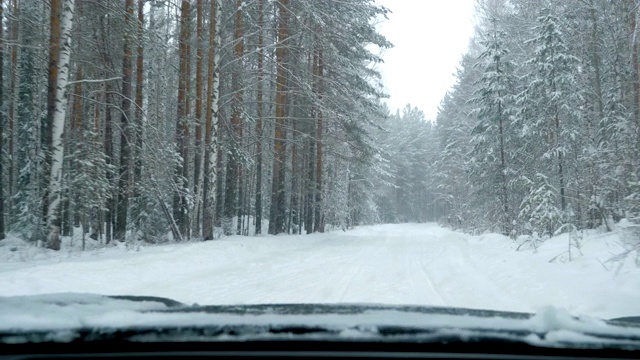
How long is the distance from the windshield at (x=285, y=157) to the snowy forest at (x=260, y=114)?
132mm

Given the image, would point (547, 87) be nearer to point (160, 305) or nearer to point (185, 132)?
point (185, 132)

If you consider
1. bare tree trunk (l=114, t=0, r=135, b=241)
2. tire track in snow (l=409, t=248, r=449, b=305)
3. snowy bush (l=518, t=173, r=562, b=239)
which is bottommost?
tire track in snow (l=409, t=248, r=449, b=305)

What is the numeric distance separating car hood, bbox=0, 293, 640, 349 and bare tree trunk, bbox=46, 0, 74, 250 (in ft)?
32.0

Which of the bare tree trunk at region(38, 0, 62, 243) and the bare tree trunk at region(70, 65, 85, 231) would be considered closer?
the bare tree trunk at region(38, 0, 62, 243)

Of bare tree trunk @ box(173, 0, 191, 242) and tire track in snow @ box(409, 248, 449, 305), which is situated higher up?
bare tree trunk @ box(173, 0, 191, 242)

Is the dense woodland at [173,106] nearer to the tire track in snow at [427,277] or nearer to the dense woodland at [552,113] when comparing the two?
the tire track in snow at [427,277]

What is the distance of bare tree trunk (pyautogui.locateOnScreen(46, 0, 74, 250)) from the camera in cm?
1145

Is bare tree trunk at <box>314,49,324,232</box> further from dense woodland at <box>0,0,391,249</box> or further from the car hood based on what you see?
the car hood

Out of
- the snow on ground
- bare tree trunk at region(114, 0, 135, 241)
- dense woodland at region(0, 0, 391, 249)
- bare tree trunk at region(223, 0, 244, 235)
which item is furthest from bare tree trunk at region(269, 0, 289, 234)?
the snow on ground

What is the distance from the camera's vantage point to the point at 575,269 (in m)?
9.75

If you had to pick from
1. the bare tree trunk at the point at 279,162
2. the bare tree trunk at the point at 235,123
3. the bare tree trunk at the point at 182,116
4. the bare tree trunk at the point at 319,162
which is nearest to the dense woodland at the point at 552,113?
the bare tree trunk at the point at 319,162

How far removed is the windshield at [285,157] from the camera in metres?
8.64

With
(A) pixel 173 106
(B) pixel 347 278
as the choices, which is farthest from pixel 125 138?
(A) pixel 173 106

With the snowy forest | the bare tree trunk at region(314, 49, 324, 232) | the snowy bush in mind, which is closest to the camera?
the snowy forest
